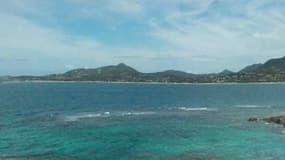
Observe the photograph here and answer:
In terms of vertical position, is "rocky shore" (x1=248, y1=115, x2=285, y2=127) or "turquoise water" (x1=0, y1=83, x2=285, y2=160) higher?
"rocky shore" (x1=248, y1=115, x2=285, y2=127)

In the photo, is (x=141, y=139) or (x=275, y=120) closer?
(x=141, y=139)

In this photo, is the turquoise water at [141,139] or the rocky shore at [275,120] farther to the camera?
the rocky shore at [275,120]

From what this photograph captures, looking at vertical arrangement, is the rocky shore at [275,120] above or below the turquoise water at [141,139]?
above

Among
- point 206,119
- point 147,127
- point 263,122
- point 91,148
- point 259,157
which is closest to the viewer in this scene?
point 259,157

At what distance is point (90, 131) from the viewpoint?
73062 millimetres

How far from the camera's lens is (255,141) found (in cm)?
6238

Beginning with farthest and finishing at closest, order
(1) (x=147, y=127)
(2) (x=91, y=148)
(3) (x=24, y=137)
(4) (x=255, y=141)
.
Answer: (1) (x=147, y=127) → (3) (x=24, y=137) → (4) (x=255, y=141) → (2) (x=91, y=148)

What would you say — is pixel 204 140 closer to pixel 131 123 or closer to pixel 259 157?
pixel 259 157

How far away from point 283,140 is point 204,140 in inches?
432

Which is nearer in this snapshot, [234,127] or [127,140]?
[127,140]

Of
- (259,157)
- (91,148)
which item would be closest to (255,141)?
(259,157)

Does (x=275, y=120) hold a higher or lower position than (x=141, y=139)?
higher

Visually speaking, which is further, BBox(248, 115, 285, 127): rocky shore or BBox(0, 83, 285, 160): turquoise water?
A: BBox(248, 115, 285, 127): rocky shore

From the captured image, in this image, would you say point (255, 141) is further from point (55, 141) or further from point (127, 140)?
point (55, 141)
